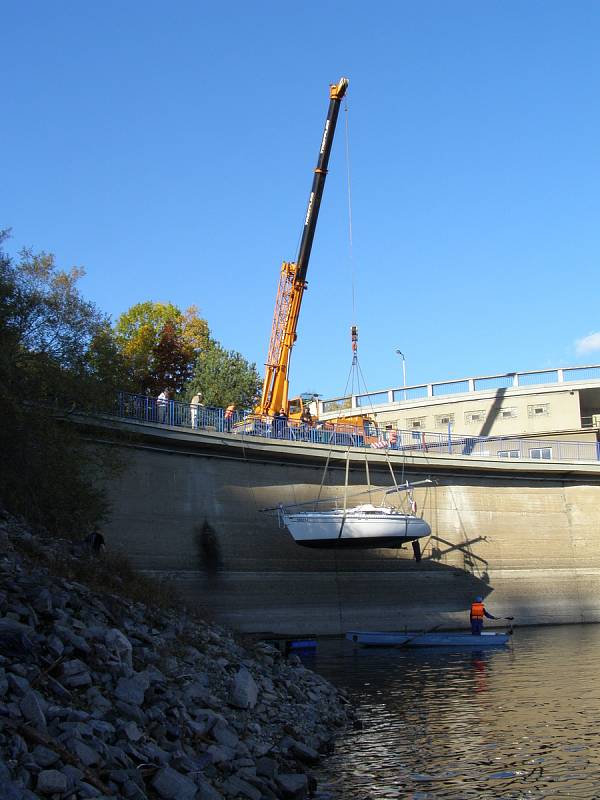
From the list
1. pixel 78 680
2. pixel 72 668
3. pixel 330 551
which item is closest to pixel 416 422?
pixel 330 551

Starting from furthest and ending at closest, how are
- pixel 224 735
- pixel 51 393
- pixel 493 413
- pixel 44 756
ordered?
pixel 493 413 < pixel 51 393 < pixel 224 735 < pixel 44 756

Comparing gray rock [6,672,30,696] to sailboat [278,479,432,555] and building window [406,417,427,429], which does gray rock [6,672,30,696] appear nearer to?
sailboat [278,479,432,555]

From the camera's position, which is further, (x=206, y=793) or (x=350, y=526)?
(x=350, y=526)

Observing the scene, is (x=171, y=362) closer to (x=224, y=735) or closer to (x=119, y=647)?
(x=119, y=647)

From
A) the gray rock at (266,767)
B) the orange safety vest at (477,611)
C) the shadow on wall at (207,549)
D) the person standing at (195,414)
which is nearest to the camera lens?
the gray rock at (266,767)

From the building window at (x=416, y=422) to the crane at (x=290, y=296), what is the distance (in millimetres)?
24499

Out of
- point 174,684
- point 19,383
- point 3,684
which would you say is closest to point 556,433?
point 19,383

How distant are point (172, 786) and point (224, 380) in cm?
5514

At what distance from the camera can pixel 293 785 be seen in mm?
12711

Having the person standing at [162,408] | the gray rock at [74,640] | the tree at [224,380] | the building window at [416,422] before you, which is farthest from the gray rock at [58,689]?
the building window at [416,422]

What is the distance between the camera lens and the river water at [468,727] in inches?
553

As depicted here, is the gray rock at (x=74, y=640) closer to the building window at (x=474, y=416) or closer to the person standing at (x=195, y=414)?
the person standing at (x=195, y=414)

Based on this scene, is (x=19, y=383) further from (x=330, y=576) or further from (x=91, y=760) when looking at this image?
(x=330, y=576)

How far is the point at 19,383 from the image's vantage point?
25578mm
